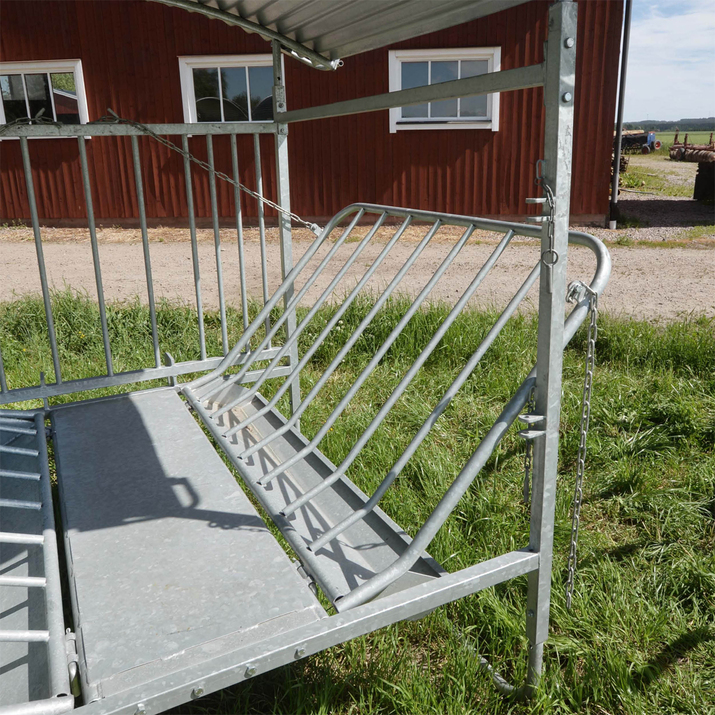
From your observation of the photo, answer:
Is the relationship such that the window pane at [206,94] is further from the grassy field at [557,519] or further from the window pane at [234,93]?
the grassy field at [557,519]

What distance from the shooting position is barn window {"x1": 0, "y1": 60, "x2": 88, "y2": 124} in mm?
10852

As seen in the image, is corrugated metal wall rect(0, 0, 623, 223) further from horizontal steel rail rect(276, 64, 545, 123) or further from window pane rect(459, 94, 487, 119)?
horizontal steel rail rect(276, 64, 545, 123)

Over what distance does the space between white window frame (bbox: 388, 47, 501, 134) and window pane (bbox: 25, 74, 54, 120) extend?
5458 millimetres

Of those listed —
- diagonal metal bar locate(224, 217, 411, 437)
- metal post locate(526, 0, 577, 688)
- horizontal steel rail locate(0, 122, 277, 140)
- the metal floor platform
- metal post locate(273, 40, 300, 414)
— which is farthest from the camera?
metal post locate(273, 40, 300, 414)

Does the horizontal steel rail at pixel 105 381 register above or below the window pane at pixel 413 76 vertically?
below

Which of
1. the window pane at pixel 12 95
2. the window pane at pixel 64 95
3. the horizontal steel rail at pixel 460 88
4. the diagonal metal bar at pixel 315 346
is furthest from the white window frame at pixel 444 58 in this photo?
the horizontal steel rail at pixel 460 88

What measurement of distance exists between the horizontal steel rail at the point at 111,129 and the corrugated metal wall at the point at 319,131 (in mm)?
7955

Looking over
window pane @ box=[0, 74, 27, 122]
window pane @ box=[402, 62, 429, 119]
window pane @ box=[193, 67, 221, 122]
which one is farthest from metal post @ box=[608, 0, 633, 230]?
window pane @ box=[0, 74, 27, 122]

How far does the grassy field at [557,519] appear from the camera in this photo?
196cm

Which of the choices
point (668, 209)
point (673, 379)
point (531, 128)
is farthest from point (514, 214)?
point (673, 379)

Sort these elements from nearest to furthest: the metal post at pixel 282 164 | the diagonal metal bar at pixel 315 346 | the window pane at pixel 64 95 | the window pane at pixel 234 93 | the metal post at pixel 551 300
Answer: the metal post at pixel 551 300 < the diagonal metal bar at pixel 315 346 < the metal post at pixel 282 164 < the window pane at pixel 234 93 < the window pane at pixel 64 95

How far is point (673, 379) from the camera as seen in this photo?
12.4ft

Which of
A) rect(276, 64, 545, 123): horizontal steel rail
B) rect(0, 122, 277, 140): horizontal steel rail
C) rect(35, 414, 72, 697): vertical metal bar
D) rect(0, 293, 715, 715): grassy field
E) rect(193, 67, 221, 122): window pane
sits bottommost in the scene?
rect(0, 293, 715, 715): grassy field

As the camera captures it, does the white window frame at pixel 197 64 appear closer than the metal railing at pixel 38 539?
No
